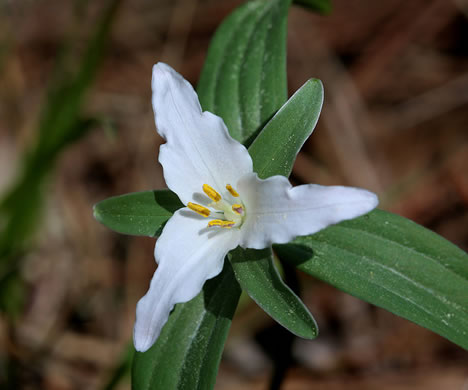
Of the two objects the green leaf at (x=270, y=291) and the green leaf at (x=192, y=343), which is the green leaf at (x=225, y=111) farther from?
the green leaf at (x=270, y=291)

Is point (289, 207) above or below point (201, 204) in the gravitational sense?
above

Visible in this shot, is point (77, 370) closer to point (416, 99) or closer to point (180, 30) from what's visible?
point (180, 30)

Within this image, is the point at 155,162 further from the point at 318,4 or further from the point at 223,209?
the point at 223,209

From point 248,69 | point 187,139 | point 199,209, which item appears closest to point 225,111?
point 248,69

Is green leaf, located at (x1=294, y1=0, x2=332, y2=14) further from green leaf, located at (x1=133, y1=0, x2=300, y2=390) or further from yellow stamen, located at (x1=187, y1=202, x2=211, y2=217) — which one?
yellow stamen, located at (x1=187, y1=202, x2=211, y2=217)

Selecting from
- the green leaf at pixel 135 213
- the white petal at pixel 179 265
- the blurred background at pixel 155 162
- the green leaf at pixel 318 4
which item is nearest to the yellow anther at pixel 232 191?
the white petal at pixel 179 265

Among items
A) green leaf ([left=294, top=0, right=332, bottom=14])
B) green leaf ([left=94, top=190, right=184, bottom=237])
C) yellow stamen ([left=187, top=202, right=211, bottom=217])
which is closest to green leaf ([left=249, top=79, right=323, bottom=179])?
yellow stamen ([left=187, top=202, right=211, bottom=217])
